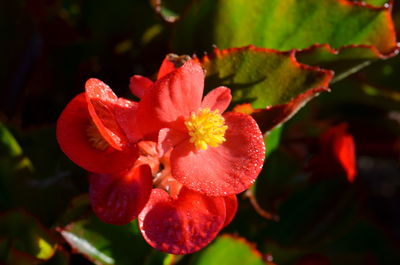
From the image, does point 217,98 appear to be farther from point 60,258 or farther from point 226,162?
point 60,258

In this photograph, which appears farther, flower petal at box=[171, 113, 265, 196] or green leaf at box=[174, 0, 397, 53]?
green leaf at box=[174, 0, 397, 53]

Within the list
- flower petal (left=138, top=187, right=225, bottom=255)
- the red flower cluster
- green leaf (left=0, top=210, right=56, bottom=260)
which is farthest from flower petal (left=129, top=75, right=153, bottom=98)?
green leaf (left=0, top=210, right=56, bottom=260)

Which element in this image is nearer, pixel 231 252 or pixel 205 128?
pixel 205 128

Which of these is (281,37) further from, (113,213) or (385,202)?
(385,202)

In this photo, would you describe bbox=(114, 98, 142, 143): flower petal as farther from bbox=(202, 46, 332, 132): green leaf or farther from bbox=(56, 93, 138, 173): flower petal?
bbox=(202, 46, 332, 132): green leaf

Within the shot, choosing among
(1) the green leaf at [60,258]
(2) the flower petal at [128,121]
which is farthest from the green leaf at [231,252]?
(2) the flower petal at [128,121]

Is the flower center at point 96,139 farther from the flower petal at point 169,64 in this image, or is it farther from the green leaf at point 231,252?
the green leaf at point 231,252

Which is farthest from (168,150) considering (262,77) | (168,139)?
(262,77)
